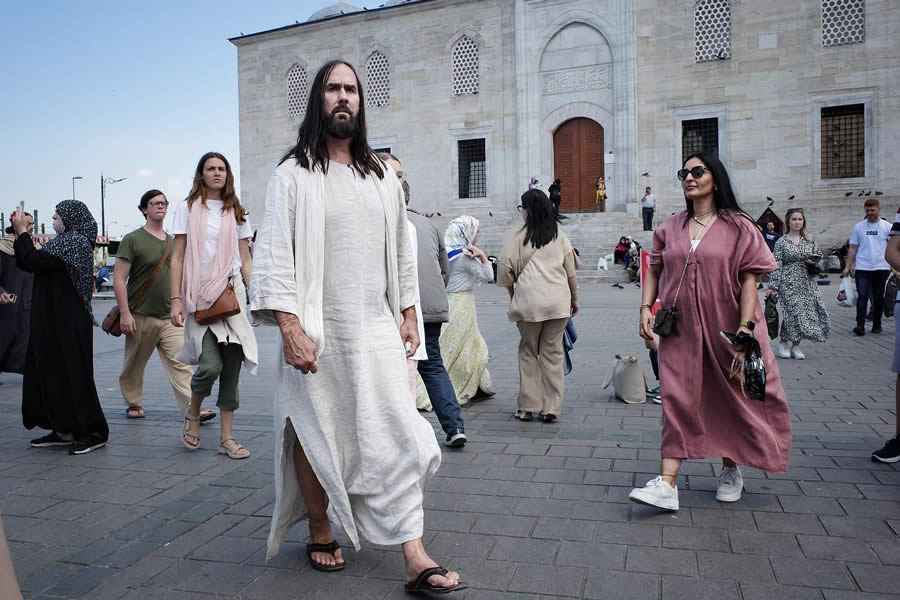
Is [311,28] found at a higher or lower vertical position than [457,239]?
higher

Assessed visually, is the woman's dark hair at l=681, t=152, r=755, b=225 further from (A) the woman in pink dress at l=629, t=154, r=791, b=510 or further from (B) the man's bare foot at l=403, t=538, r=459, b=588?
(B) the man's bare foot at l=403, t=538, r=459, b=588

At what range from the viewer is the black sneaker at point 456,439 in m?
5.32

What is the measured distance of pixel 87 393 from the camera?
18.1 ft

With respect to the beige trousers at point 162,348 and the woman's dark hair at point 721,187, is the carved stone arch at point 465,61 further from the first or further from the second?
the woman's dark hair at point 721,187

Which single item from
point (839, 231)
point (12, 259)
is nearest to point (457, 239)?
point (12, 259)

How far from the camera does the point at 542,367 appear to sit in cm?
635

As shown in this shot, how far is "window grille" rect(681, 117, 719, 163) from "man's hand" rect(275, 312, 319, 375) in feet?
89.4

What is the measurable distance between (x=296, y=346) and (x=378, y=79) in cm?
3237

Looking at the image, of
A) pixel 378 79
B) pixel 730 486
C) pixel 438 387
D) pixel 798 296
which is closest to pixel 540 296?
pixel 438 387

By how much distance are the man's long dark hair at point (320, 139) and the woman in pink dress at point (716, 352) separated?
6.07ft

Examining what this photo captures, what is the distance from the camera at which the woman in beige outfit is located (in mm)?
6246

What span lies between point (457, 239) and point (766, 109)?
78.8 feet

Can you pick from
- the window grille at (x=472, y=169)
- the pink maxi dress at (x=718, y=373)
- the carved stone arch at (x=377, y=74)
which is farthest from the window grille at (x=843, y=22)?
the pink maxi dress at (x=718, y=373)

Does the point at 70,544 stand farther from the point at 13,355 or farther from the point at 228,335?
the point at 13,355
